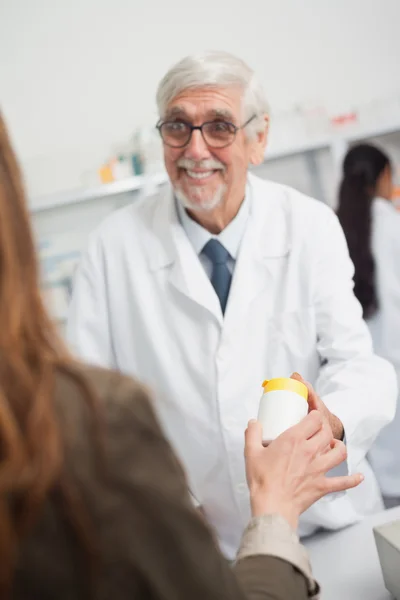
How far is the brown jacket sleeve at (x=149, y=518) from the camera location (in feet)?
1.25

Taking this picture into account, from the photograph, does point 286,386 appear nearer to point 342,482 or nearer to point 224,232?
point 342,482

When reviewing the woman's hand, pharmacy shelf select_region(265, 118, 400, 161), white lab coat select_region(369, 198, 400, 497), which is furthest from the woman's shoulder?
pharmacy shelf select_region(265, 118, 400, 161)

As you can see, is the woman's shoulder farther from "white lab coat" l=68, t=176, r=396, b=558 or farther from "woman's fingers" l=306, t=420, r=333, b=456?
"white lab coat" l=68, t=176, r=396, b=558

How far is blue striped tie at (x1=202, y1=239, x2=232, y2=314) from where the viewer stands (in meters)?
1.36

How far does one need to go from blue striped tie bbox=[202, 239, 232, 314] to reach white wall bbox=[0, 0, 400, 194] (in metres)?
1.18

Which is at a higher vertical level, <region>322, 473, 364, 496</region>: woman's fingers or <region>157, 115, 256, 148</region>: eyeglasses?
<region>157, 115, 256, 148</region>: eyeglasses

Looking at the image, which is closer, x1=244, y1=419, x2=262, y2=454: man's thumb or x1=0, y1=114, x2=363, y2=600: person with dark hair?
x1=0, y1=114, x2=363, y2=600: person with dark hair

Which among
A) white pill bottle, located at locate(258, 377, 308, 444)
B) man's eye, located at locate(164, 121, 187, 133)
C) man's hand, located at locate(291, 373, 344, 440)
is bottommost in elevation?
man's hand, located at locate(291, 373, 344, 440)

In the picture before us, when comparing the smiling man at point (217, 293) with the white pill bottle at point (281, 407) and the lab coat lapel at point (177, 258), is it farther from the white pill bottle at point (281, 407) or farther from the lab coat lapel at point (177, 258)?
the white pill bottle at point (281, 407)

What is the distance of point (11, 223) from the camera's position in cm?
40

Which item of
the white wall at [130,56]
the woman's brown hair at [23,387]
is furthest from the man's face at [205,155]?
the white wall at [130,56]

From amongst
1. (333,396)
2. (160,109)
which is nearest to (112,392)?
(333,396)

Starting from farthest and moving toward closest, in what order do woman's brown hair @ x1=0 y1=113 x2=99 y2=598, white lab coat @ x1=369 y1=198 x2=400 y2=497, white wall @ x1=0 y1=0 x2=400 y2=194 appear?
white wall @ x1=0 y1=0 x2=400 y2=194 < white lab coat @ x1=369 y1=198 x2=400 y2=497 < woman's brown hair @ x1=0 y1=113 x2=99 y2=598

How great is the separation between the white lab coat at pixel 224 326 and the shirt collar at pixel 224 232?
23 millimetres
